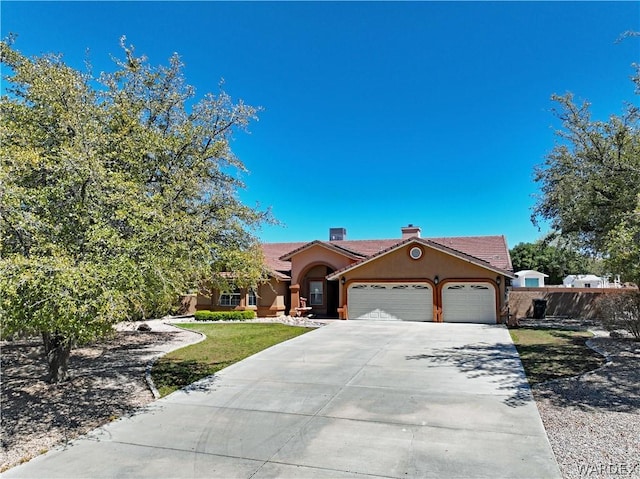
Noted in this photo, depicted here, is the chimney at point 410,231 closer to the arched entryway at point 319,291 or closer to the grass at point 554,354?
the arched entryway at point 319,291

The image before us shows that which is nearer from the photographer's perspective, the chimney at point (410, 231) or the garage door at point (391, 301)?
the garage door at point (391, 301)

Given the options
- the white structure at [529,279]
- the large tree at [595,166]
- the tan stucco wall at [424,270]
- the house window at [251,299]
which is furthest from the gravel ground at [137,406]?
the white structure at [529,279]

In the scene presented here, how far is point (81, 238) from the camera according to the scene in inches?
255

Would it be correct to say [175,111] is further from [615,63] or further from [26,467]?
[615,63]

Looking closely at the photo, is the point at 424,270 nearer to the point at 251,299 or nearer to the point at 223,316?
the point at 251,299

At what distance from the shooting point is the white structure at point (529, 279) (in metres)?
38.2

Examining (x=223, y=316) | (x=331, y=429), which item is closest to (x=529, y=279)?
(x=223, y=316)

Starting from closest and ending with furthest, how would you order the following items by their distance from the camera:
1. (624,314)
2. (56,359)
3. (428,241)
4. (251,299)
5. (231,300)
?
(56,359) < (624,314) < (428,241) < (251,299) < (231,300)

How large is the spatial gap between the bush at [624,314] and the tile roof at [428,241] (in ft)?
20.9

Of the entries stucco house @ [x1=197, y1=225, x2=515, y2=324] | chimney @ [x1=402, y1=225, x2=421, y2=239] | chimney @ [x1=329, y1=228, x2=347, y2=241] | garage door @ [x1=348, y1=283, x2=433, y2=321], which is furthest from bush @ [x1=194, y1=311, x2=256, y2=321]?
chimney @ [x1=402, y1=225, x2=421, y2=239]

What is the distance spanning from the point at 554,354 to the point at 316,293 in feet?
52.2

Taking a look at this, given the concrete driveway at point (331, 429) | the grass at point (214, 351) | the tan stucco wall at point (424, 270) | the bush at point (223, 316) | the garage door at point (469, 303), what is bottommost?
the concrete driveway at point (331, 429)

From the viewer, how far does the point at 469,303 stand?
22000 mm

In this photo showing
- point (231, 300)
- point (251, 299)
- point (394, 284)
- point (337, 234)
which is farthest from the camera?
point (337, 234)
